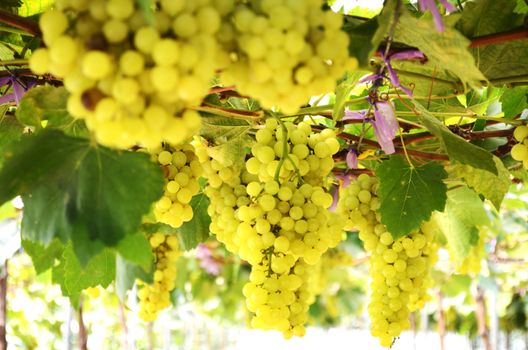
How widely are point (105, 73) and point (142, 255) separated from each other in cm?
26

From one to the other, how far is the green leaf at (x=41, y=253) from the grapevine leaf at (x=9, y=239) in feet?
2.89

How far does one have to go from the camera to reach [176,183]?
89 centimetres

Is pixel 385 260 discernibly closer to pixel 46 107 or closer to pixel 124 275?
pixel 124 275

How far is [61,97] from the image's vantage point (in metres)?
0.73

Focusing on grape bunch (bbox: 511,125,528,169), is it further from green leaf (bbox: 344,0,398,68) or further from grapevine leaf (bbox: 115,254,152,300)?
grapevine leaf (bbox: 115,254,152,300)

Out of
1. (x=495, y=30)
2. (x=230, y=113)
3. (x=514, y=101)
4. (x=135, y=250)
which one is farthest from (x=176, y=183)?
(x=514, y=101)

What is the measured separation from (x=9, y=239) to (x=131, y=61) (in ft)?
5.56

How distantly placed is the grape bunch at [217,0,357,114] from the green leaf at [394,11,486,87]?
0.55ft

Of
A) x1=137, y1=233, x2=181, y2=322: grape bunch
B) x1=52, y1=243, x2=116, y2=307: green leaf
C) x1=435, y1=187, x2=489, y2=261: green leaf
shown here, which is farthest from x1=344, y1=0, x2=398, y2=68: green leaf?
x1=137, y1=233, x2=181, y2=322: grape bunch

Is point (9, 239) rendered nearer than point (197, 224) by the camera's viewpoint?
No

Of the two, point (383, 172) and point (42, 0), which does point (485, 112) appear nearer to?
point (383, 172)

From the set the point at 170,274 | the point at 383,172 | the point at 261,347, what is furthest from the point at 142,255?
the point at 261,347

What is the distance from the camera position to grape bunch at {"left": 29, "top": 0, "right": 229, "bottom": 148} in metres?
0.44

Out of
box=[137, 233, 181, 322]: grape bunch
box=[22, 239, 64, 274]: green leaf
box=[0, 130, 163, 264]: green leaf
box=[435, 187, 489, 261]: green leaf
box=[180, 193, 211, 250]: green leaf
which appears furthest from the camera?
box=[137, 233, 181, 322]: grape bunch
